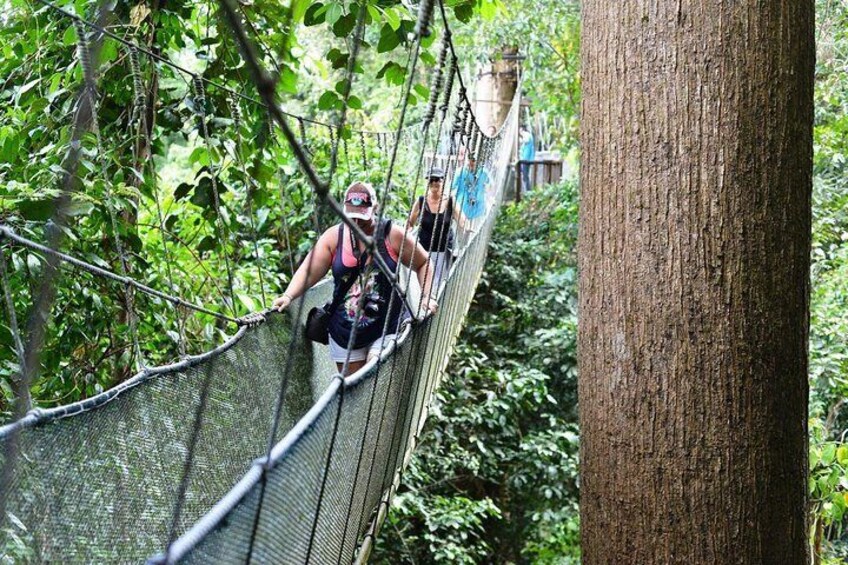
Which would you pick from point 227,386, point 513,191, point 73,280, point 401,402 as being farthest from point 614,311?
point 513,191

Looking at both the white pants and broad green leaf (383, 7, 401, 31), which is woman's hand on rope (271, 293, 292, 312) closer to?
the white pants

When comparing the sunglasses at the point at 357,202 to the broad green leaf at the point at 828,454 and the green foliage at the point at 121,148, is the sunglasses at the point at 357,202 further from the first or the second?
the broad green leaf at the point at 828,454

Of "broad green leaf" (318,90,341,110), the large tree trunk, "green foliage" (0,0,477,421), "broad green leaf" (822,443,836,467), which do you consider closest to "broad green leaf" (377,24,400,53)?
"green foliage" (0,0,477,421)

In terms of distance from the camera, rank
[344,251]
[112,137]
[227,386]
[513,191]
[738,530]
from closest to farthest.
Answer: [738,530]
[227,386]
[344,251]
[112,137]
[513,191]

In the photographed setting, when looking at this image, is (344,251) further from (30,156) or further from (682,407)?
→ (682,407)

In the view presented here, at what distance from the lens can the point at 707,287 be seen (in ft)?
4.59

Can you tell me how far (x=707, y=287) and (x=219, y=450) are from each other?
90cm

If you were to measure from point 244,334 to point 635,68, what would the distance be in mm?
935

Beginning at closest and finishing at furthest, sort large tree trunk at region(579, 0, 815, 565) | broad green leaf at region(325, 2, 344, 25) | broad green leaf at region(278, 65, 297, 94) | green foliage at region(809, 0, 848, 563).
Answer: large tree trunk at region(579, 0, 815, 565)
broad green leaf at region(325, 2, 344, 25)
broad green leaf at region(278, 65, 297, 94)
green foliage at region(809, 0, 848, 563)

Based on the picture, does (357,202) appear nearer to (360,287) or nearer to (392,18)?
(360,287)

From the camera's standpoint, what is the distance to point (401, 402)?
186 cm

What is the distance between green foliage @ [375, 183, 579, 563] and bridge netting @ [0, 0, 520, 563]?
6.67 feet

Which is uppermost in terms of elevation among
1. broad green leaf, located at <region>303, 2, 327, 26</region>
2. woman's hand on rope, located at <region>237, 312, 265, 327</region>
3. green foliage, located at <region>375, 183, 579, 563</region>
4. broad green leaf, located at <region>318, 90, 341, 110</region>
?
broad green leaf, located at <region>303, 2, 327, 26</region>

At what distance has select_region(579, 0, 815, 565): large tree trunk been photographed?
1387 mm
